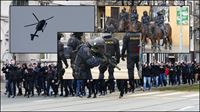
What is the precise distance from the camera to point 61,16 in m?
41.0

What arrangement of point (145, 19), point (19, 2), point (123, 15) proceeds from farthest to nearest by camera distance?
point (19, 2), point (123, 15), point (145, 19)

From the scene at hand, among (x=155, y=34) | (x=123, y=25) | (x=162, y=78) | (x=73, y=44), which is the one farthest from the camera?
(x=162, y=78)

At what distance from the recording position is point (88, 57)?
2875 cm

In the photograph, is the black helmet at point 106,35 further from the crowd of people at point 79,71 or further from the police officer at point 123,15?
the police officer at point 123,15

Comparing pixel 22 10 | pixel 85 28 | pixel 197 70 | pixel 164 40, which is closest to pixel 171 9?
pixel 164 40

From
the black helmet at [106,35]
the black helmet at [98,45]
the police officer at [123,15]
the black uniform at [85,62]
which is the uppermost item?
the police officer at [123,15]

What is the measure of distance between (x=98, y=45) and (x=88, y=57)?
0.69m

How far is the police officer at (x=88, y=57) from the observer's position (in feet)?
93.6

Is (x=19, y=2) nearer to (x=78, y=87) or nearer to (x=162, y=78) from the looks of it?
(x=162, y=78)

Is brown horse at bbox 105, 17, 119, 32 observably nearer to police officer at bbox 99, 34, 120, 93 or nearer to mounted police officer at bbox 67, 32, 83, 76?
mounted police officer at bbox 67, 32, 83, 76

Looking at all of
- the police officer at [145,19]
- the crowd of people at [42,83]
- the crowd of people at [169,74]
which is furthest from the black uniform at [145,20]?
the crowd of people at [42,83]

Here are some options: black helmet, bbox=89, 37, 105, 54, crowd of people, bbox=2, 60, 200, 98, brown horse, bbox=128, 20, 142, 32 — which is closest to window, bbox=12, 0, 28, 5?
brown horse, bbox=128, 20, 142, 32

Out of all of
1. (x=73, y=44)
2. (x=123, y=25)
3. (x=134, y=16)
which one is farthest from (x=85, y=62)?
(x=134, y=16)

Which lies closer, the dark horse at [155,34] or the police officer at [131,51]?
the police officer at [131,51]
